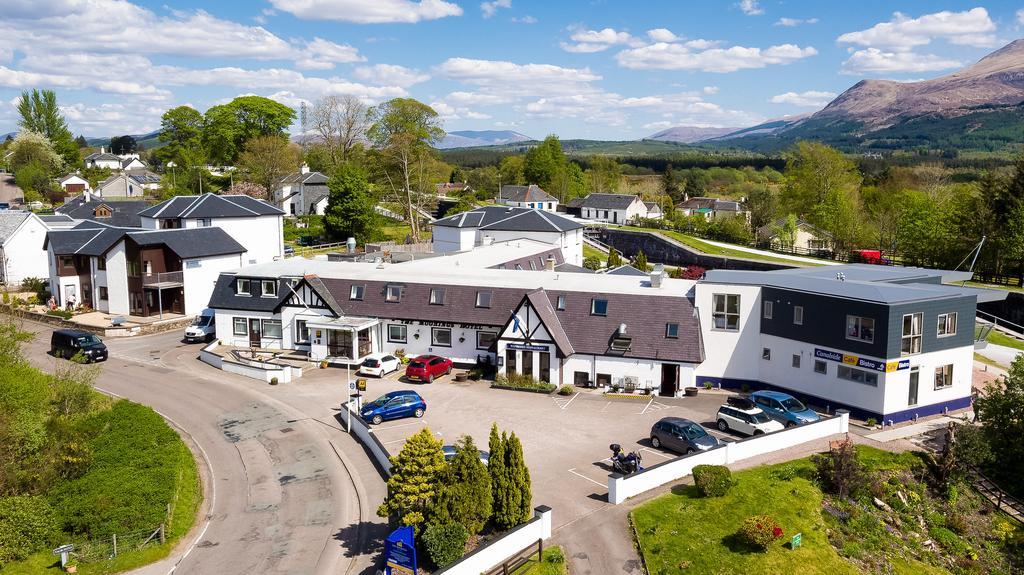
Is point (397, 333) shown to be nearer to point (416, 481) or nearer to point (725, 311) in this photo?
point (725, 311)

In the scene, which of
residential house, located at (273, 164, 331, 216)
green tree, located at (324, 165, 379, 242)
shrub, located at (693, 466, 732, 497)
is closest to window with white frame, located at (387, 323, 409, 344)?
shrub, located at (693, 466, 732, 497)

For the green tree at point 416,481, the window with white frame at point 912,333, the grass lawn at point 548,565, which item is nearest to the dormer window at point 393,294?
the green tree at point 416,481

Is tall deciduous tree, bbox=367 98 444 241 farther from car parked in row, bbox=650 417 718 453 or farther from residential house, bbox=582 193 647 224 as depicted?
car parked in row, bbox=650 417 718 453

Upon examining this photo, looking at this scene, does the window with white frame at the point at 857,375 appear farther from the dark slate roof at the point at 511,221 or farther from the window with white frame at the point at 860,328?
the dark slate roof at the point at 511,221

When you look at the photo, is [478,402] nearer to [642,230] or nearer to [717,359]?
[717,359]

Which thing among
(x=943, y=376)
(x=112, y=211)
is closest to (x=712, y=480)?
(x=943, y=376)
